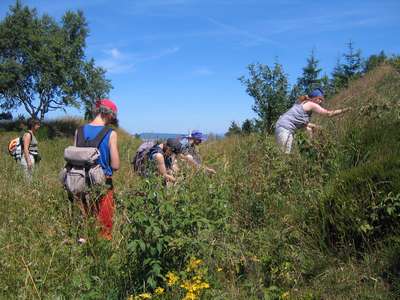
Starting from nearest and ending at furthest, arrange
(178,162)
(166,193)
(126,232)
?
(166,193), (126,232), (178,162)

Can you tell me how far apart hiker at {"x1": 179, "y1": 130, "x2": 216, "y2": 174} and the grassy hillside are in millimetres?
234

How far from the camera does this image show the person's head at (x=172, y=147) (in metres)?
5.56

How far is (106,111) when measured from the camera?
482 centimetres

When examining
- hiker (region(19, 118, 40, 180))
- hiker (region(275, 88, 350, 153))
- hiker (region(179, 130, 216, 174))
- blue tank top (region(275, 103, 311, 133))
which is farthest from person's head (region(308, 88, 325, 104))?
hiker (region(19, 118, 40, 180))

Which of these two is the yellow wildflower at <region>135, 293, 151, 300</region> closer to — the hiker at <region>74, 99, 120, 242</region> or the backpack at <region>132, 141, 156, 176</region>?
the hiker at <region>74, 99, 120, 242</region>

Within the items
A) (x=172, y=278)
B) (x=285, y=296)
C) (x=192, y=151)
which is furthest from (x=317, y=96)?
(x=172, y=278)

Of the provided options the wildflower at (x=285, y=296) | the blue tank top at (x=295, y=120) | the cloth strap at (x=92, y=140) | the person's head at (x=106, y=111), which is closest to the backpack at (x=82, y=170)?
the cloth strap at (x=92, y=140)

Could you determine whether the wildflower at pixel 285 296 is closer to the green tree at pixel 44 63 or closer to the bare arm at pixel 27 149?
the bare arm at pixel 27 149

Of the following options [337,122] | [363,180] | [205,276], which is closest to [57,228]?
[205,276]

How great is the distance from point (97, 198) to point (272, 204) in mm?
1592

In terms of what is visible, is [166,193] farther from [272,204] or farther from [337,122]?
[337,122]

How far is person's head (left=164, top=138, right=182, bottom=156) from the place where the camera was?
18.2ft

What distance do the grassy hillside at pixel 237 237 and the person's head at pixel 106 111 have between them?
0.95 metres

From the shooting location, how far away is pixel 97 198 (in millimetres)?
4211
